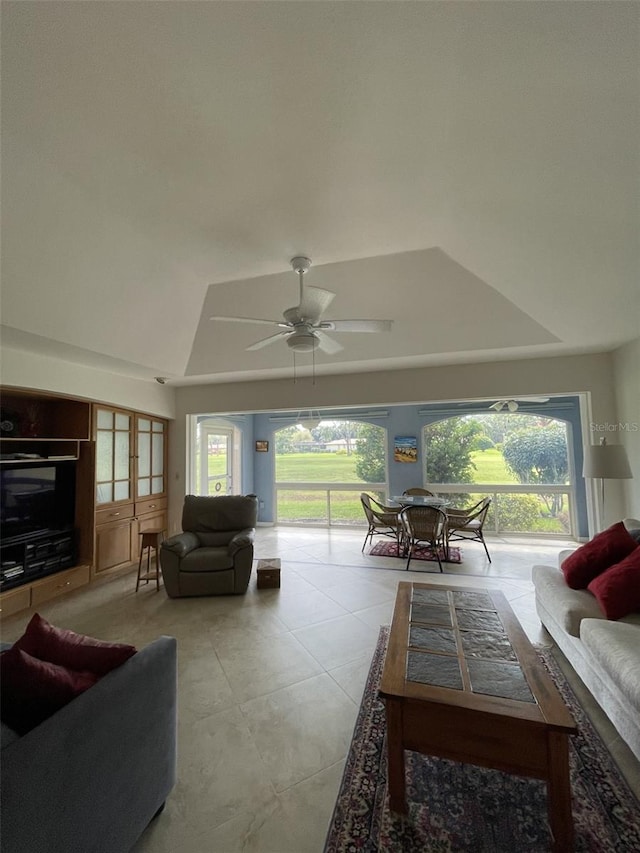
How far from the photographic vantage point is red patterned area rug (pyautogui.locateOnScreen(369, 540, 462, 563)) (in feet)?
15.7

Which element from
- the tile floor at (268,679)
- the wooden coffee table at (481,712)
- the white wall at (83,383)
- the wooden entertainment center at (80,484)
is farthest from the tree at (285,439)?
the wooden coffee table at (481,712)

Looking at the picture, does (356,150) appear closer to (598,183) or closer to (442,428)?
(598,183)

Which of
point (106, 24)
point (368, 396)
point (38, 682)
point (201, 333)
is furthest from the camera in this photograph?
point (368, 396)

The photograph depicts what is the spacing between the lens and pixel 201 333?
12.9 feet

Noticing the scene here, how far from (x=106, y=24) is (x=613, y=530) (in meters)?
3.95

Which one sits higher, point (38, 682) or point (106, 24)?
point (106, 24)

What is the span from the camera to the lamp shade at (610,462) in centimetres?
310

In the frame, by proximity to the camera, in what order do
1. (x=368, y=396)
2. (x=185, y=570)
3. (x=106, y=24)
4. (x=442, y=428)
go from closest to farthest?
(x=106, y=24) → (x=185, y=570) → (x=368, y=396) → (x=442, y=428)

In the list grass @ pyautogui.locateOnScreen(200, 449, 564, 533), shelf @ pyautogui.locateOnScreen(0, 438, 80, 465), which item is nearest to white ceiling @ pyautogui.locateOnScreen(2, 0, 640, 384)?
shelf @ pyautogui.locateOnScreen(0, 438, 80, 465)

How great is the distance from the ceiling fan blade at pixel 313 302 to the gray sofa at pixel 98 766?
6.68 ft

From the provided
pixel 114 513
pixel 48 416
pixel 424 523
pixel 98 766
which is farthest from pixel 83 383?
pixel 424 523

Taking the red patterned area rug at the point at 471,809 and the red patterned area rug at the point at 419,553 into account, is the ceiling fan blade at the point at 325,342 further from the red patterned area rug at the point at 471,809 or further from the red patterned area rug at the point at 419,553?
the red patterned area rug at the point at 419,553

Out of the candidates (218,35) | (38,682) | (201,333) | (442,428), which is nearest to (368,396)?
(201,333)

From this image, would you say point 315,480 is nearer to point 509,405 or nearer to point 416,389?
point 416,389
